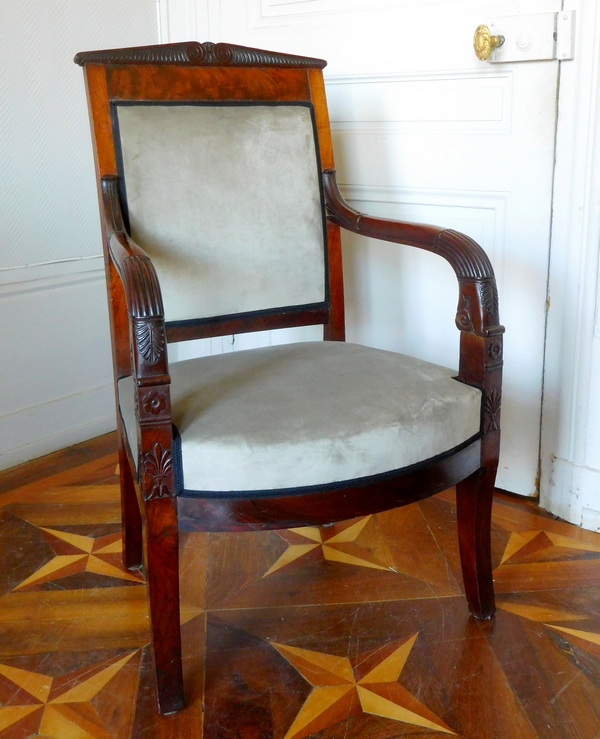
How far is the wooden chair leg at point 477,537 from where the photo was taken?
4.18ft

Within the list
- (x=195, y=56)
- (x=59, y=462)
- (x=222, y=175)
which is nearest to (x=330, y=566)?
(x=222, y=175)

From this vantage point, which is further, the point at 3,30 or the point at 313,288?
the point at 3,30

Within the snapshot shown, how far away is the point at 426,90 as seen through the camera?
1.71m

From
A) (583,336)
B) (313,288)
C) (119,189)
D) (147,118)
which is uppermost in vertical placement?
(147,118)

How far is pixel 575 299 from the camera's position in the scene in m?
1.60

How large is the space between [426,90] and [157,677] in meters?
1.32

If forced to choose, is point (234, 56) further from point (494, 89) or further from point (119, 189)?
point (494, 89)

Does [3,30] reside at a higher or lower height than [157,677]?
higher

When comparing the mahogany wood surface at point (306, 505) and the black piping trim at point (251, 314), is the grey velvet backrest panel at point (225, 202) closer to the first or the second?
the black piping trim at point (251, 314)

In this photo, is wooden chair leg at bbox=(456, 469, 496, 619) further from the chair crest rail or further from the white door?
the chair crest rail

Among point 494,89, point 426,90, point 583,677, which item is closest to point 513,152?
point 494,89

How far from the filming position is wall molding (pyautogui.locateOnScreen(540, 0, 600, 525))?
1.50m

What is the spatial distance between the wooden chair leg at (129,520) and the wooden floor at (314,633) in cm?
5

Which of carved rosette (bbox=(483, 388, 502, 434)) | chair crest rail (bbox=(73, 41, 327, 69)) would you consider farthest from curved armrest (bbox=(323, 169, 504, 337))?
chair crest rail (bbox=(73, 41, 327, 69))
